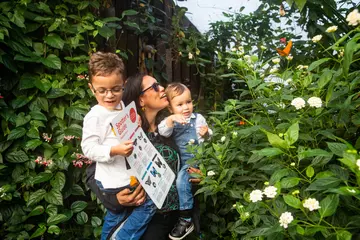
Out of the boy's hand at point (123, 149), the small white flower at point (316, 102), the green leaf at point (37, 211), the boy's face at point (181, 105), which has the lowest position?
the green leaf at point (37, 211)

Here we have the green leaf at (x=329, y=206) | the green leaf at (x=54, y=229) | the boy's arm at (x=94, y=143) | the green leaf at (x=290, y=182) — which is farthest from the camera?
the green leaf at (x=54, y=229)

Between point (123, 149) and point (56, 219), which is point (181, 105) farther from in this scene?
point (56, 219)

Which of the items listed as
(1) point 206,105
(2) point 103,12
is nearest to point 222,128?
(2) point 103,12

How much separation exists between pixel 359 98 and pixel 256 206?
44 cm

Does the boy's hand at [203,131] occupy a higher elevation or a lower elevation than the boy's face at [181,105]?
lower

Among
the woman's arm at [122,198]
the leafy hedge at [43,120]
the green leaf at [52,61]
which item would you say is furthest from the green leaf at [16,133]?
the woman's arm at [122,198]

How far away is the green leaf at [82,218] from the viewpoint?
67.5 inches

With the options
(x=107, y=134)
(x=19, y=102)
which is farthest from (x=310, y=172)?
(x=19, y=102)

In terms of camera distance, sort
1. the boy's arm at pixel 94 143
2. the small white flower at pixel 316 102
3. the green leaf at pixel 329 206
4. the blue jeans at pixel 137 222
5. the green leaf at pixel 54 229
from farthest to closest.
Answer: the green leaf at pixel 54 229, the blue jeans at pixel 137 222, the boy's arm at pixel 94 143, the small white flower at pixel 316 102, the green leaf at pixel 329 206

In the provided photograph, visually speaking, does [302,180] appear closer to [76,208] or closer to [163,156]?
[163,156]

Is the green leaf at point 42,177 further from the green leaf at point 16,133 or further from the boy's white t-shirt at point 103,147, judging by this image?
the boy's white t-shirt at point 103,147

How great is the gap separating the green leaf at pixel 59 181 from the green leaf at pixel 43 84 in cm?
40

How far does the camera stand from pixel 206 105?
3156 millimetres

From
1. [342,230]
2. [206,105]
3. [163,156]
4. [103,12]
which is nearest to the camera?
[342,230]
